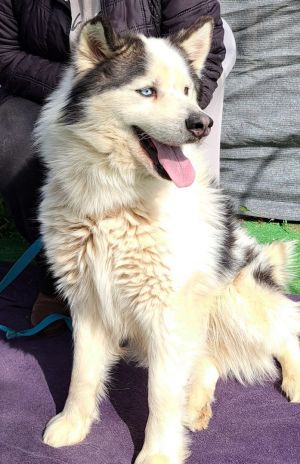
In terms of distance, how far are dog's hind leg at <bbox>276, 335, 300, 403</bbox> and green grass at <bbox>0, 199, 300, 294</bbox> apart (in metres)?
1.79

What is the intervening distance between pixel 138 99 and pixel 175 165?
0.29 meters

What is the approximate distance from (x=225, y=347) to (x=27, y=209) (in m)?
1.37

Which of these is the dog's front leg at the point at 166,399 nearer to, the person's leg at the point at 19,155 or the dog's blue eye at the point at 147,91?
the dog's blue eye at the point at 147,91

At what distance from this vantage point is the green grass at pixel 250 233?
Answer: 4375 millimetres

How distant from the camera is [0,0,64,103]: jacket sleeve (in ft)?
9.33

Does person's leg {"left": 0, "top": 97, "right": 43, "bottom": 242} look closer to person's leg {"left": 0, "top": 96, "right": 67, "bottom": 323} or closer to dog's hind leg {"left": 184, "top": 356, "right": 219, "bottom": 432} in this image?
person's leg {"left": 0, "top": 96, "right": 67, "bottom": 323}

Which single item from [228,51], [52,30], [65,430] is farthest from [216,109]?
[65,430]

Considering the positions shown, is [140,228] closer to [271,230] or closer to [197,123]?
[197,123]

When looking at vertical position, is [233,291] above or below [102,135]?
below

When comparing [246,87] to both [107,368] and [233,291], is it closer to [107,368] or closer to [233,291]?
[233,291]

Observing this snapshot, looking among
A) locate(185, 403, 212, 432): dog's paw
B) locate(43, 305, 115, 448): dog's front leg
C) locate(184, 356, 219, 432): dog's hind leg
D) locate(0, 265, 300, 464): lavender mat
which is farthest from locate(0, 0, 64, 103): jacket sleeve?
locate(185, 403, 212, 432): dog's paw

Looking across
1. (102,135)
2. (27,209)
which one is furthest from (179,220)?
(27,209)

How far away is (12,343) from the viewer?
9.82ft

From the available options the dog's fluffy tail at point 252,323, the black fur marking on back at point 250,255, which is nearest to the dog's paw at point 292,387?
the dog's fluffy tail at point 252,323
